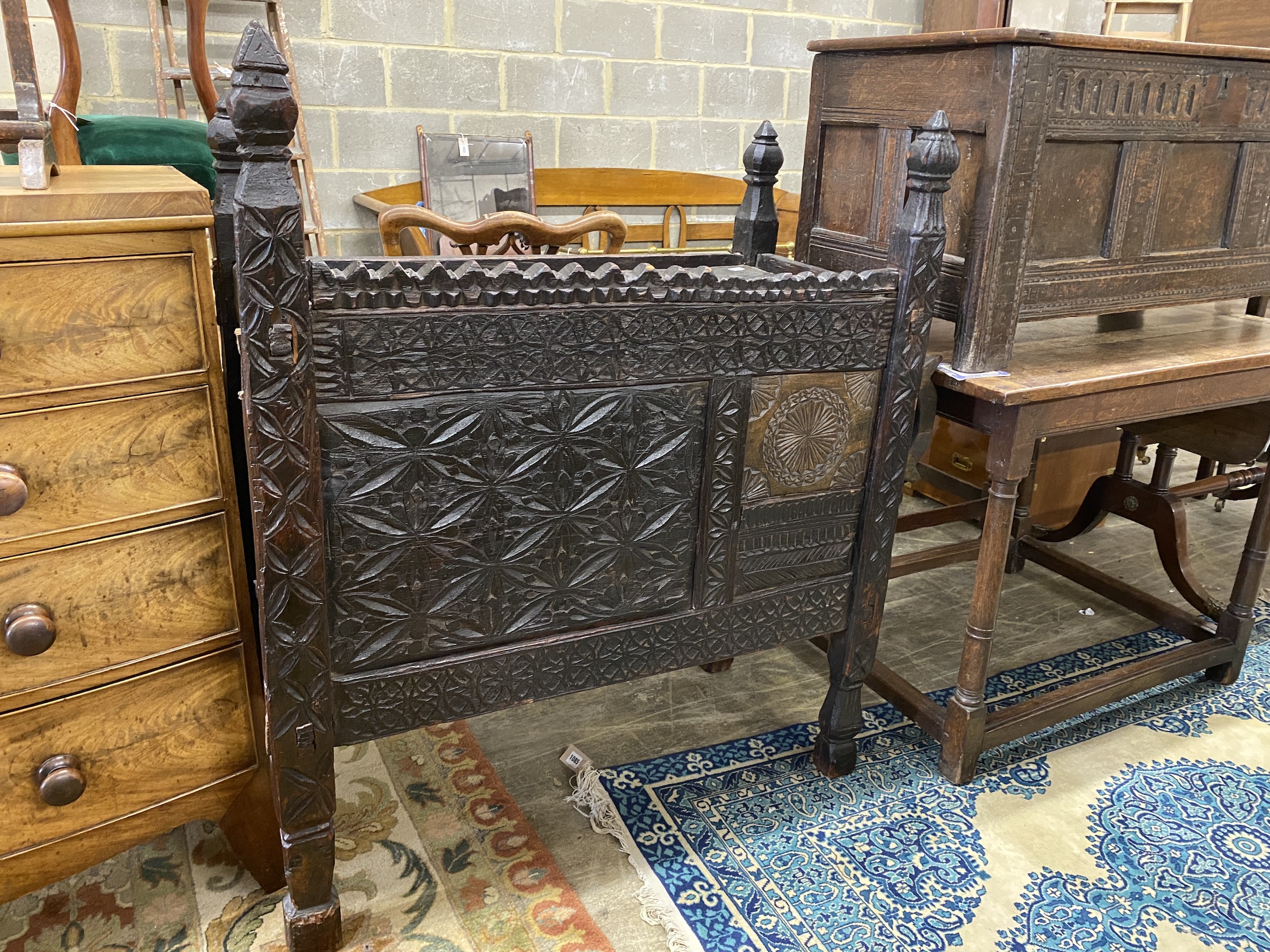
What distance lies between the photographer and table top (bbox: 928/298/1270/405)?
1.57 metres

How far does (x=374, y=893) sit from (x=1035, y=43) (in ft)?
5.56

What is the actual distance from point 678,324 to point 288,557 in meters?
0.63

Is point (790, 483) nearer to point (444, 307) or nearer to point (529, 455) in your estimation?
point (529, 455)

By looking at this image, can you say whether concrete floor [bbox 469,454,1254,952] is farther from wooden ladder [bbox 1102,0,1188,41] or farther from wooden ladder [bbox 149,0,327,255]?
wooden ladder [bbox 149,0,327,255]

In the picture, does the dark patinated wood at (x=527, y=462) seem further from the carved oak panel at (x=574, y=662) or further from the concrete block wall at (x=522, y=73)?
the concrete block wall at (x=522, y=73)

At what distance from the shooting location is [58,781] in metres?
1.21

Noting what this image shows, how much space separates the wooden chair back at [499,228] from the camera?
192 centimetres

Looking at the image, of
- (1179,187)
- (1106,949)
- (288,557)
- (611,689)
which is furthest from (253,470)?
(1179,187)

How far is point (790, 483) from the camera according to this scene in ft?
5.08

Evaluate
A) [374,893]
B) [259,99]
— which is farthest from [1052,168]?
[374,893]

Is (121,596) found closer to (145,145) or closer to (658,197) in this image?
(145,145)

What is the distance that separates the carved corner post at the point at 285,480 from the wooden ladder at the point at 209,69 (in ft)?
5.52

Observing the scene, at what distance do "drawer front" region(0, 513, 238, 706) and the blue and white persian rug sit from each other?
786mm

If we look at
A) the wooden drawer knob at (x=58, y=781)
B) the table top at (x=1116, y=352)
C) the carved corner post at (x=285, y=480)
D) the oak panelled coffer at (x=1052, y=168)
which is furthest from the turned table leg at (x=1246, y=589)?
the wooden drawer knob at (x=58, y=781)
